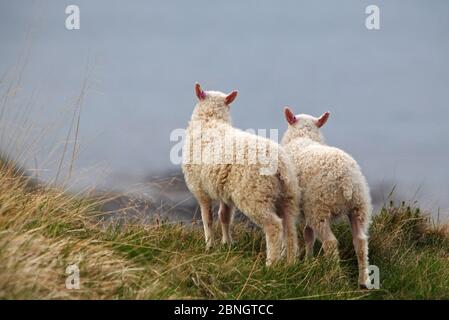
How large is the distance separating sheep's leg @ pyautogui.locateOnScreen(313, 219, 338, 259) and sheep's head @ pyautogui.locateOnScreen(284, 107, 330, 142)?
5.21ft

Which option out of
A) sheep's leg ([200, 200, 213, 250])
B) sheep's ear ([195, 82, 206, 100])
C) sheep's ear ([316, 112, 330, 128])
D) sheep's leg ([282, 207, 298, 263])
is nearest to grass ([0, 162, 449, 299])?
sheep's leg ([200, 200, 213, 250])

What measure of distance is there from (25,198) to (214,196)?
2226mm

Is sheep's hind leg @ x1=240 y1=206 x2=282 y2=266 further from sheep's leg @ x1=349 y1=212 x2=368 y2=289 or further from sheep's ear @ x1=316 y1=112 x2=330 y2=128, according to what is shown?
sheep's ear @ x1=316 y1=112 x2=330 y2=128

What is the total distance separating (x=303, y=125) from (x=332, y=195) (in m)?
1.58

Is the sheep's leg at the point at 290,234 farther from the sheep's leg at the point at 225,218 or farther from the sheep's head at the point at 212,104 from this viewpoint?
the sheep's head at the point at 212,104

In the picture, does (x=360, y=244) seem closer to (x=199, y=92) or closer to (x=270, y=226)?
(x=270, y=226)

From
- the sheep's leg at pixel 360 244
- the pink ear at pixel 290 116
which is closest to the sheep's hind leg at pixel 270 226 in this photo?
the sheep's leg at pixel 360 244

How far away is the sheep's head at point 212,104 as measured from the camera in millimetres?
8570

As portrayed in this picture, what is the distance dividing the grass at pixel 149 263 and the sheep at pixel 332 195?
37 cm

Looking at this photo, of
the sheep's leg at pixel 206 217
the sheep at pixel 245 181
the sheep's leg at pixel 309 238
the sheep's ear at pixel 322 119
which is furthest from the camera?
the sheep's ear at pixel 322 119

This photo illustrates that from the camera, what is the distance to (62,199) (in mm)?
Answer: 7496

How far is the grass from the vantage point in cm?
564
